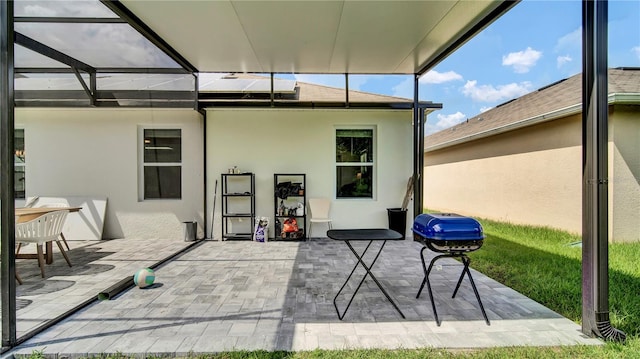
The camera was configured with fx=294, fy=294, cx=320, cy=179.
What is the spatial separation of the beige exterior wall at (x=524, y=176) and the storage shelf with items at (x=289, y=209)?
215 inches

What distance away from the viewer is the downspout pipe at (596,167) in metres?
2.24

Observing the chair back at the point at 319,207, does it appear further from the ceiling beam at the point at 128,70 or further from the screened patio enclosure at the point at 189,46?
the ceiling beam at the point at 128,70

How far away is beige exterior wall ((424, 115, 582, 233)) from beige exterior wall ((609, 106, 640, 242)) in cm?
55

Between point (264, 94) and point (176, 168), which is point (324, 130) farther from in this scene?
point (176, 168)

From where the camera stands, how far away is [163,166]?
6262mm

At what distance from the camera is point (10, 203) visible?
7.02ft

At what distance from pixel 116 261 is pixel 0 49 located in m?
3.29

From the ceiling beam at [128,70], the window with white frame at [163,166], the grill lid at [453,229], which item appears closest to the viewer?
the grill lid at [453,229]

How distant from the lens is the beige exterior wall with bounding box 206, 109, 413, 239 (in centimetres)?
620

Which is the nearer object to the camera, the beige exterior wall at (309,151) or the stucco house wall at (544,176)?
the stucco house wall at (544,176)

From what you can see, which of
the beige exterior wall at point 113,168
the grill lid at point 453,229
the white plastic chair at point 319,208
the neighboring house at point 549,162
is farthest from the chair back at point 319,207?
the neighboring house at point 549,162

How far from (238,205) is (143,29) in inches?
138

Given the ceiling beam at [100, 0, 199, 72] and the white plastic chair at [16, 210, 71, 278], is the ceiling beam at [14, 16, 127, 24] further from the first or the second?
the white plastic chair at [16, 210, 71, 278]

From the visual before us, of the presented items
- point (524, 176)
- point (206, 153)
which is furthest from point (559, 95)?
point (206, 153)
